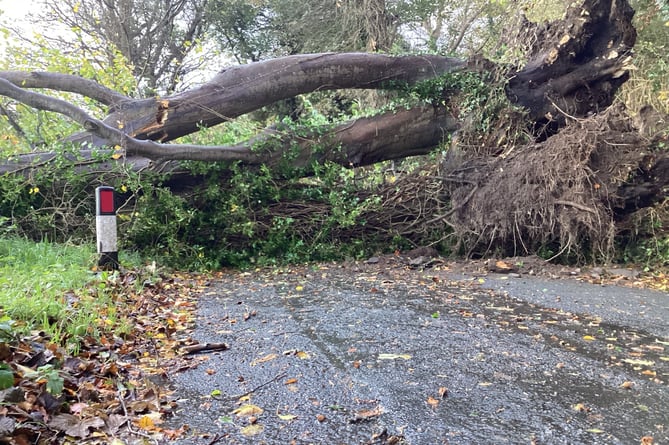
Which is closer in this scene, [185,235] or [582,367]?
[582,367]

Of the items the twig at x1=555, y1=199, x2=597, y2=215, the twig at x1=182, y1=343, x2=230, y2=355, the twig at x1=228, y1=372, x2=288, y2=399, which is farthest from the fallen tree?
the twig at x1=228, y1=372, x2=288, y2=399

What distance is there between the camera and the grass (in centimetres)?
280

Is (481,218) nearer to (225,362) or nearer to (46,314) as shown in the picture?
(225,362)

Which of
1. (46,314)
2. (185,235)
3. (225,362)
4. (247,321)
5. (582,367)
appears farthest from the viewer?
(185,235)

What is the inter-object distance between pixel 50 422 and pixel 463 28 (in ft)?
53.6

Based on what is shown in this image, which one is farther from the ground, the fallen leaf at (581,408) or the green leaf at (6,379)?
the green leaf at (6,379)

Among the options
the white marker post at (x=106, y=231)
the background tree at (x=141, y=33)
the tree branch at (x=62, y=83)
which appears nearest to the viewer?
the white marker post at (x=106, y=231)

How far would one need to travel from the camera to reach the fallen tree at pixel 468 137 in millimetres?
5855

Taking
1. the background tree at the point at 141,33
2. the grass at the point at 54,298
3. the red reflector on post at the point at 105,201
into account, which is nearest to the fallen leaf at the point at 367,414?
the grass at the point at 54,298

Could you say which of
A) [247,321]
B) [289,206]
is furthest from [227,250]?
[247,321]

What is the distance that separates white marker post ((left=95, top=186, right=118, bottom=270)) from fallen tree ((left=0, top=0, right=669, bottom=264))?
983mm

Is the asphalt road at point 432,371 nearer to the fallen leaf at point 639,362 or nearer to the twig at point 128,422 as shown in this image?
the fallen leaf at point 639,362

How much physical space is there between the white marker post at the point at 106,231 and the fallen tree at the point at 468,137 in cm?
98

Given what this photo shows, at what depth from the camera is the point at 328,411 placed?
2.00 meters
